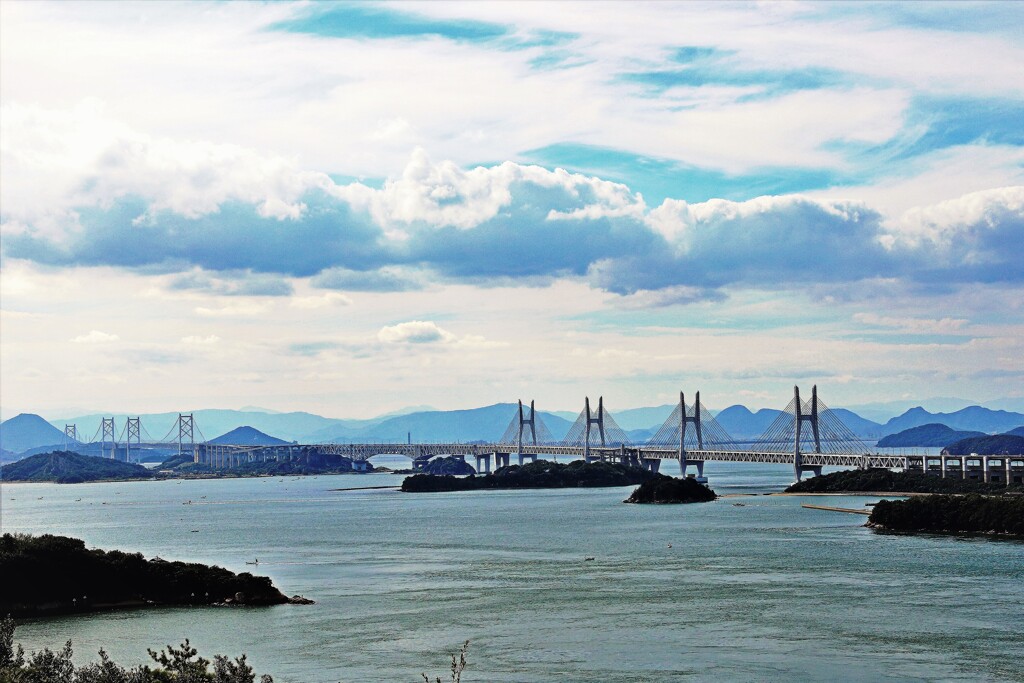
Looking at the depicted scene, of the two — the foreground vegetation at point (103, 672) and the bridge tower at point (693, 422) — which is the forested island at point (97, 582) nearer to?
the foreground vegetation at point (103, 672)

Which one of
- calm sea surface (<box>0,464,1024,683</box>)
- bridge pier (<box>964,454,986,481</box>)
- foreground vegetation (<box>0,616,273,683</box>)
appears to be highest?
Result: bridge pier (<box>964,454,986,481</box>)

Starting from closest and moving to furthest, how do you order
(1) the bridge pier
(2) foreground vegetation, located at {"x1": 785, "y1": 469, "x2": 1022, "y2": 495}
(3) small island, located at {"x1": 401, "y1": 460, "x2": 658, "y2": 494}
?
(2) foreground vegetation, located at {"x1": 785, "y1": 469, "x2": 1022, "y2": 495}
(1) the bridge pier
(3) small island, located at {"x1": 401, "y1": 460, "x2": 658, "y2": 494}

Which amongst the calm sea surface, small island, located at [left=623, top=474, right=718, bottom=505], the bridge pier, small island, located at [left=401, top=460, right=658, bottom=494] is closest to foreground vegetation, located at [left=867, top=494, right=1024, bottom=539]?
the calm sea surface

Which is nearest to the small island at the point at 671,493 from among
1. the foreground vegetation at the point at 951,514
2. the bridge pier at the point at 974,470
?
the bridge pier at the point at 974,470

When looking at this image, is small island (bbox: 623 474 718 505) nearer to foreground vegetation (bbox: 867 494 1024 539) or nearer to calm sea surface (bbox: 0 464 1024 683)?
calm sea surface (bbox: 0 464 1024 683)

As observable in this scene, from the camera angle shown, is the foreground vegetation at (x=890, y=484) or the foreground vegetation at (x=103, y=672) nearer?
the foreground vegetation at (x=103, y=672)

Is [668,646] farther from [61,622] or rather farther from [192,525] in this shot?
[192,525]
